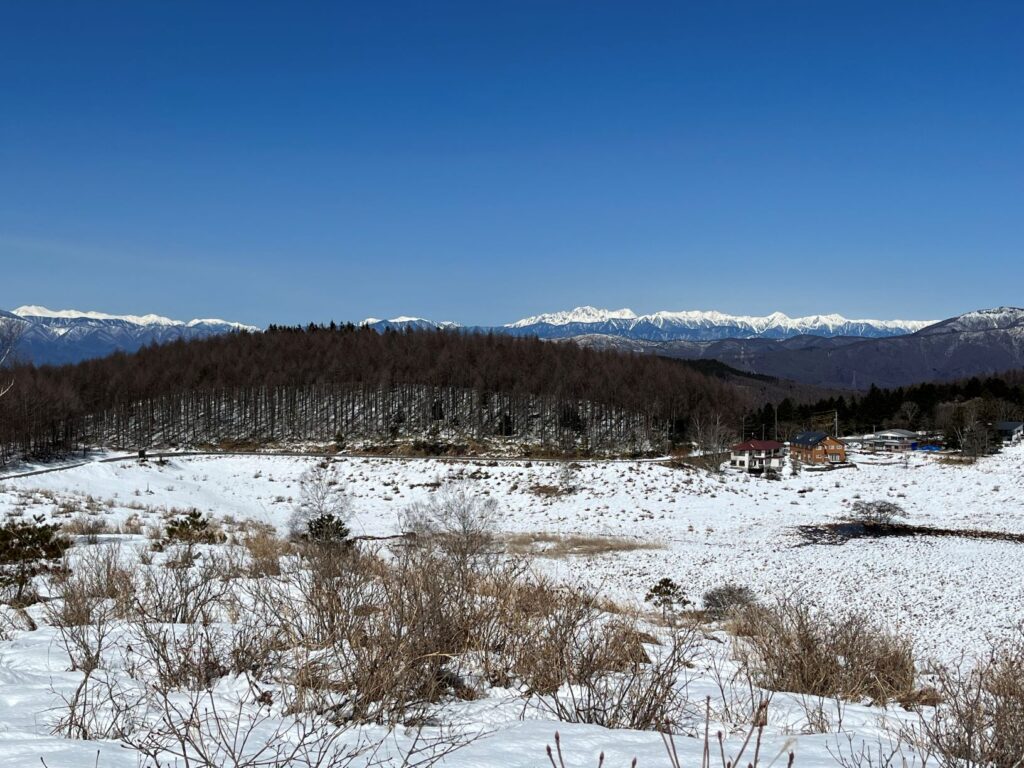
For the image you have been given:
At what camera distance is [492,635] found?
15.7 feet

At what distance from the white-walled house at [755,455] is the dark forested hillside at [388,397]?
11.9m

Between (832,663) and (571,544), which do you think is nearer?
(832,663)

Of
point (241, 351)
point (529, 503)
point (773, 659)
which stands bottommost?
point (529, 503)

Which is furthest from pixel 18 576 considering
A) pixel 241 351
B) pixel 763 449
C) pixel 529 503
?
pixel 241 351

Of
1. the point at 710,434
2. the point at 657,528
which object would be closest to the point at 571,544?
the point at 657,528

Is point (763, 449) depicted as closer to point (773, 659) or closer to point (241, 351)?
point (773, 659)

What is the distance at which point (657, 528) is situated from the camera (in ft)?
124

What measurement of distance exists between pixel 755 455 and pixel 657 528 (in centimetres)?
2701

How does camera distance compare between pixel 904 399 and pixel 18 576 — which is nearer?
pixel 18 576

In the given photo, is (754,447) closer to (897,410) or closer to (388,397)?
(388,397)

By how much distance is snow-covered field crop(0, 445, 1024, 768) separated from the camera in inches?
130

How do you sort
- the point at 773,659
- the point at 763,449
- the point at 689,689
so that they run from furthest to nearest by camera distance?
1. the point at 763,449
2. the point at 773,659
3. the point at 689,689

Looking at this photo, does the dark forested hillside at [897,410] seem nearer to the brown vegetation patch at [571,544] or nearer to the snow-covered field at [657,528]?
the snow-covered field at [657,528]

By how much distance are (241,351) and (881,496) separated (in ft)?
281
